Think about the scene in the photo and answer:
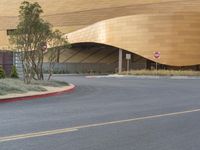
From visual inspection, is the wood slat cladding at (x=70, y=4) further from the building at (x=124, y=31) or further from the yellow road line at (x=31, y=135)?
the yellow road line at (x=31, y=135)

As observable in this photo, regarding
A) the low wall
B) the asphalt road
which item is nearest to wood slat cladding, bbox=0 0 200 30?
the low wall

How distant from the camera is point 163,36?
6091 centimetres

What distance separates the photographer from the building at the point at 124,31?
60.4 m

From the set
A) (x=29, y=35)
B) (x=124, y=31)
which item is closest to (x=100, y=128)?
(x=29, y=35)

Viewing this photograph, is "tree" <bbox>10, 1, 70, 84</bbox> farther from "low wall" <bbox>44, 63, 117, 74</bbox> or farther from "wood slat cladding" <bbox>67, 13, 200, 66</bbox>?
"low wall" <bbox>44, 63, 117, 74</bbox>

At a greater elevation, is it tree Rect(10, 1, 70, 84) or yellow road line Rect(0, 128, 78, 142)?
tree Rect(10, 1, 70, 84)

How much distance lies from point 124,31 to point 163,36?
5.48 metres

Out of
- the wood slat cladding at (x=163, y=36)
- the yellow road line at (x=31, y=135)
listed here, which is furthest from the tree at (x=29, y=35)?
the wood slat cladding at (x=163, y=36)

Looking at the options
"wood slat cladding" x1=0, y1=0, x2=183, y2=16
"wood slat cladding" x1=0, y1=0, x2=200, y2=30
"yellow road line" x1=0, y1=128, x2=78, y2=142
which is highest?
"wood slat cladding" x1=0, y1=0, x2=183, y2=16

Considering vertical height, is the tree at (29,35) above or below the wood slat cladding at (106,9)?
below

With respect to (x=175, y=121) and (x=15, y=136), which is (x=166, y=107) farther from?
(x=15, y=136)

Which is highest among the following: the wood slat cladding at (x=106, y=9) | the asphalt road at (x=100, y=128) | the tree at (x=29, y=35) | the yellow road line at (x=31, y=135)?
the wood slat cladding at (x=106, y=9)

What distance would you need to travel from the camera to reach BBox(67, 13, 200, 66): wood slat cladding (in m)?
59.9

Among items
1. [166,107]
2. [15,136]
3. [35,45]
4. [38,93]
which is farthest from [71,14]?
[15,136]
